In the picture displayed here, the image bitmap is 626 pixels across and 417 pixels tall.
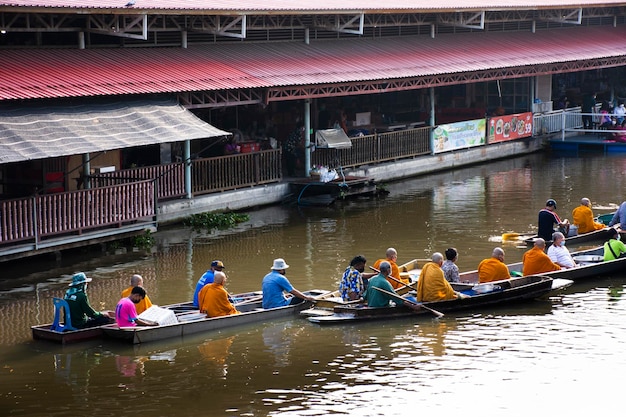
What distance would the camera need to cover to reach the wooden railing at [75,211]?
22.2m

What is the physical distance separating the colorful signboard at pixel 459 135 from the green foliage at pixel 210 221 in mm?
11252

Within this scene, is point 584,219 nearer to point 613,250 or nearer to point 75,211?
point 613,250

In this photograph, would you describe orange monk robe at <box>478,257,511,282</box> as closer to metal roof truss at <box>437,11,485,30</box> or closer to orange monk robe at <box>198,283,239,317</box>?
orange monk robe at <box>198,283,239,317</box>

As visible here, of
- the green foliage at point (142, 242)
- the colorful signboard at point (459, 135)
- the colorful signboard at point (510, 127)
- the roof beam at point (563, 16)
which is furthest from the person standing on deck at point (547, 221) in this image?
the roof beam at point (563, 16)

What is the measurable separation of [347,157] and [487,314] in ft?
48.6

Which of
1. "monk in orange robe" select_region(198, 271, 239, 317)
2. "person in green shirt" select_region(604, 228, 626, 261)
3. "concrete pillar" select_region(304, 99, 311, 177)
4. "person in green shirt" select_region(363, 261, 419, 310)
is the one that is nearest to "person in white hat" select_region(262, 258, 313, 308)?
"monk in orange robe" select_region(198, 271, 239, 317)

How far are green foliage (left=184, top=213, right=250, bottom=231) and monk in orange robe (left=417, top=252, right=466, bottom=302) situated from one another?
31.4ft

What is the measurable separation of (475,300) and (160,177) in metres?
10.6

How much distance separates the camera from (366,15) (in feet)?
123

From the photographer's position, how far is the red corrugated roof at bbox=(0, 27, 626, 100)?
25062 millimetres

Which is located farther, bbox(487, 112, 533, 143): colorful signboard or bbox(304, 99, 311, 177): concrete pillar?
bbox(487, 112, 533, 143): colorful signboard

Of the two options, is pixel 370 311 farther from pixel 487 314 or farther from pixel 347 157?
pixel 347 157

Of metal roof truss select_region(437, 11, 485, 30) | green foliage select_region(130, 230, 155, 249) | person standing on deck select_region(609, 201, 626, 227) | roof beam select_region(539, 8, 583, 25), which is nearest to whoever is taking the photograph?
person standing on deck select_region(609, 201, 626, 227)

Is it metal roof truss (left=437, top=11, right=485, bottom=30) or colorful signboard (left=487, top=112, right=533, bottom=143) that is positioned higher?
metal roof truss (left=437, top=11, right=485, bottom=30)
